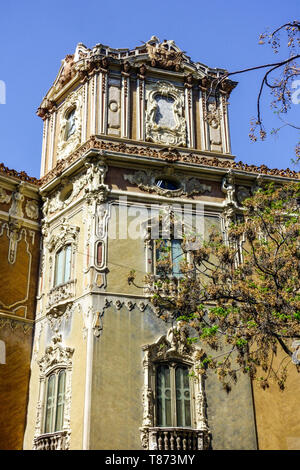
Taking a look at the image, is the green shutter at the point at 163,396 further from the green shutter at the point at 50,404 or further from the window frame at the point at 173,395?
the green shutter at the point at 50,404

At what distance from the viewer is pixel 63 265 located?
2061 centimetres

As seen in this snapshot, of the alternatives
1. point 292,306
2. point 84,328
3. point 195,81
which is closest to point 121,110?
point 195,81

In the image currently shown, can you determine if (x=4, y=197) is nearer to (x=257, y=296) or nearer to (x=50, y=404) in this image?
(x=50, y=404)

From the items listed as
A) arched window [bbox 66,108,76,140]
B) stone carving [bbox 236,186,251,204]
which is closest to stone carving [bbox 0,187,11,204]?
arched window [bbox 66,108,76,140]

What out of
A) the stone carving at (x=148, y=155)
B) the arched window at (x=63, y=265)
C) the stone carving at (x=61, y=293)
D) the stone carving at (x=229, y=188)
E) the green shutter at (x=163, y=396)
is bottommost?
the green shutter at (x=163, y=396)

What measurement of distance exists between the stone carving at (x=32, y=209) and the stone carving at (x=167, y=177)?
13.9 feet

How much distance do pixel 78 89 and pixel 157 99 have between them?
3.26m

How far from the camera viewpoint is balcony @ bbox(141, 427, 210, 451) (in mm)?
16609

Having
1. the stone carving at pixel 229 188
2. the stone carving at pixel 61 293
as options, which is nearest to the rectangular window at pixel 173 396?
the stone carving at pixel 61 293

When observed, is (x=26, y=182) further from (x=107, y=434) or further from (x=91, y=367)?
(x=107, y=434)

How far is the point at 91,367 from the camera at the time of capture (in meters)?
17.1

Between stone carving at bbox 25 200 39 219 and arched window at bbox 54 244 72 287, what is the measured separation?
2.33 metres

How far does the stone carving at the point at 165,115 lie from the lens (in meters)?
22.5

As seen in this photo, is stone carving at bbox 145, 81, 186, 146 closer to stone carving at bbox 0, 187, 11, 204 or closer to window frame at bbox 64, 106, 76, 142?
window frame at bbox 64, 106, 76, 142
